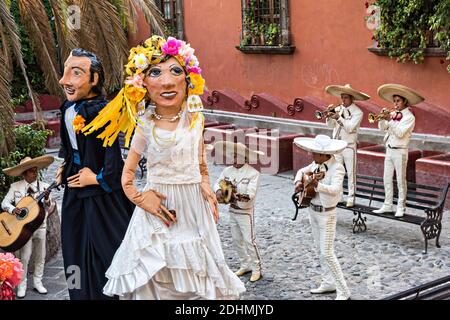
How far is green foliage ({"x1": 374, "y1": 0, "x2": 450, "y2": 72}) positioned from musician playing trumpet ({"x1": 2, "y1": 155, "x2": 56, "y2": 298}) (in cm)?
688

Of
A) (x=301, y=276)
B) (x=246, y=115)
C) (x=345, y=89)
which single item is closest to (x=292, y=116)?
(x=246, y=115)

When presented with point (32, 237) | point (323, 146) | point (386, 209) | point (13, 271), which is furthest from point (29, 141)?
point (386, 209)

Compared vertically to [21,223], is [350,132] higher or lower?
higher

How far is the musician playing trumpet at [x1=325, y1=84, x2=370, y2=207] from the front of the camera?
10133mm

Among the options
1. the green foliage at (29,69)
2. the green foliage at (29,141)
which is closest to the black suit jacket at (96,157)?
the green foliage at (29,141)

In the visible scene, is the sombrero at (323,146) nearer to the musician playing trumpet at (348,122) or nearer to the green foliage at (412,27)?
the musician playing trumpet at (348,122)

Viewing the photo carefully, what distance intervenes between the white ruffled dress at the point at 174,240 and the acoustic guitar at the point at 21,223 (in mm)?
1905

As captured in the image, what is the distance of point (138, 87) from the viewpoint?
5.15m

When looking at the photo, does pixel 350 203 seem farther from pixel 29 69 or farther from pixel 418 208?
pixel 29 69

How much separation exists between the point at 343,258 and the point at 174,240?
338 centimetres

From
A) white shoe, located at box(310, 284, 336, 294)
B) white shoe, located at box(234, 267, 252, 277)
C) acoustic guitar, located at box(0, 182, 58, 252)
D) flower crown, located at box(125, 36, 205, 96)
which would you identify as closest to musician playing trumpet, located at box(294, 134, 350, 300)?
white shoe, located at box(310, 284, 336, 294)

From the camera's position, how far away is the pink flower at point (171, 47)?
17.3ft

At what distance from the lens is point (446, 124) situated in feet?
37.5

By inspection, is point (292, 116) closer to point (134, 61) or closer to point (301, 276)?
point (301, 276)
